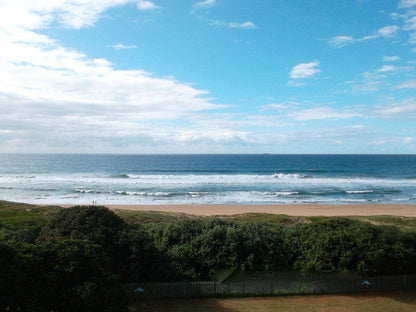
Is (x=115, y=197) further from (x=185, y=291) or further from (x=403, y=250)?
(x=403, y=250)

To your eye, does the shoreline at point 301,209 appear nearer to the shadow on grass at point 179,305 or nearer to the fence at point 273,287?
the fence at point 273,287

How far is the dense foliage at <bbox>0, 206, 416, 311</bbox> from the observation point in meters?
9.48

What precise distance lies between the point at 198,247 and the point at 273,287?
3243mm

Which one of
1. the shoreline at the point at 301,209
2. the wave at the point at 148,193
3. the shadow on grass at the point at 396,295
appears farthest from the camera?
the wave at the point at 148,193

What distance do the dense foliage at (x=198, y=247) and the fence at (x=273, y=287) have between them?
1.33 feet

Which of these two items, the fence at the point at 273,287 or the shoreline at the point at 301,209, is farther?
the shoreline at the point at 301,209

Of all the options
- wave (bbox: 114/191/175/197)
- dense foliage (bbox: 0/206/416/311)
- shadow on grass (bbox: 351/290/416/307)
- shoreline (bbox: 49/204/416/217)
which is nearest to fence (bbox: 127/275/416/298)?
shadow on grass (bbox: 351/290/416/307)

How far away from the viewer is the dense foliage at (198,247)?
948cm

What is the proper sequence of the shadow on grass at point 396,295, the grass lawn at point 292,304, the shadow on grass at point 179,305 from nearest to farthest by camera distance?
1. the shadow on grass at point 179,305
2. the grass lawn at point 292,304
3. the shadow on grass at point 396,295

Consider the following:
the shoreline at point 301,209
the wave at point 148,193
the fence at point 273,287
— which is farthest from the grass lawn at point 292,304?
the wave at point 148,193

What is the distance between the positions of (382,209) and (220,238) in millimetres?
26255

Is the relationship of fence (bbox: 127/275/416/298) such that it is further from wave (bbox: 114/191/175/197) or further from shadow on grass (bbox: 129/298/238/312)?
wave (bbox: 114/191/175/197)

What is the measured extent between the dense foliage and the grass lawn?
38.1 inches

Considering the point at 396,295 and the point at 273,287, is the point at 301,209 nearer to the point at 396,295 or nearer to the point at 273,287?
the point at 396,295
